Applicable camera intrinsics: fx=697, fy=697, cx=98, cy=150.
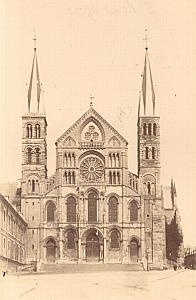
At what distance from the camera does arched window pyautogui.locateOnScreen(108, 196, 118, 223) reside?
53.5 meters

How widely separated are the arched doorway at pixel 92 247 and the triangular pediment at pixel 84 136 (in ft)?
23.5

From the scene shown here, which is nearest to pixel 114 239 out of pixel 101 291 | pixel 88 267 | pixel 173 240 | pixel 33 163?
pixel 88 267

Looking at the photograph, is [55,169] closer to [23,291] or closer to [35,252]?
[35,252]

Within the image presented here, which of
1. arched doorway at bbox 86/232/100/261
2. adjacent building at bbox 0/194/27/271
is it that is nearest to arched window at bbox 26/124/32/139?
adjacent building at bbox 0/194/27/271

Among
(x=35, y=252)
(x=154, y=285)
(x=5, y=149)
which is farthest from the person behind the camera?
(x=35, y=252)

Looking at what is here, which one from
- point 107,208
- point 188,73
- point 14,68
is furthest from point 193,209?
point 107,208

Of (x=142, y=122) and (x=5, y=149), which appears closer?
(x=5, y=149)

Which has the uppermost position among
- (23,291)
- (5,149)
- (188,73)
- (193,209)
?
(188,73)

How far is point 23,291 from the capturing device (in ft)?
74.9

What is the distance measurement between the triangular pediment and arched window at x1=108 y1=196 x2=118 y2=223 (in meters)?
4.28

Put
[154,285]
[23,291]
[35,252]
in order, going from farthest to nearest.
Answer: [35,252], [154,285], [23,291]

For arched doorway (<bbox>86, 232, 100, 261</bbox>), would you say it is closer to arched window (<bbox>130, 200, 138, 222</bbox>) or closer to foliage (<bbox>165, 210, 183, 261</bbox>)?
arched window (<bbox>130, 200, 138, 222</bbox>)

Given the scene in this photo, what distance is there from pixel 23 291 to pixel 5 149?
6.83 meters

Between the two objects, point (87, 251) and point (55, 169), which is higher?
point (55, 169)
